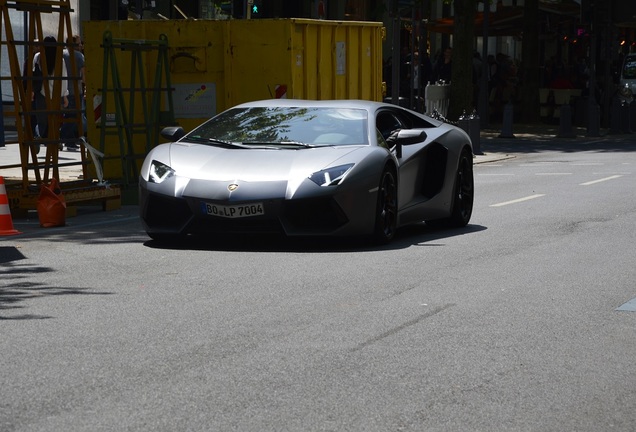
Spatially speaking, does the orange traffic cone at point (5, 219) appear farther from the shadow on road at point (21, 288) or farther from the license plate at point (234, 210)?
the license plate at point (234, 210)

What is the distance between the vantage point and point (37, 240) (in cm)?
1251

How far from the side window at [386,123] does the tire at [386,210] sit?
2.96ft

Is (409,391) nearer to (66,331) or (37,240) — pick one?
(66,331)

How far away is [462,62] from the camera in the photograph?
115ft

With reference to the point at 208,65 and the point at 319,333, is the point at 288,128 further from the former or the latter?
the point at 208,65

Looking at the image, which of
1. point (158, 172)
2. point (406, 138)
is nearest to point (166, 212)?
point (158, 172)

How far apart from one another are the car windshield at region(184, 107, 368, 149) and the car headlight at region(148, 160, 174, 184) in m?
0.70

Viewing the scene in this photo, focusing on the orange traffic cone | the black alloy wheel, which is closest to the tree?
the black alloy wheel

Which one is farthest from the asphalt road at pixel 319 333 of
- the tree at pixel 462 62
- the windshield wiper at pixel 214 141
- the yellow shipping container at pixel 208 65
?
the tree at pixel 462 62

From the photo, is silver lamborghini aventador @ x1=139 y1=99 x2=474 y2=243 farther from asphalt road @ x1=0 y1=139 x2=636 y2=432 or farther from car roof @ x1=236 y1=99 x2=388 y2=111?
asphalt road @ x1=0 y1=139 x2=636 y2=432

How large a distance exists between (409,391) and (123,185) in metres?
10.8

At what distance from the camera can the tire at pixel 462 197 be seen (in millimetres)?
13609

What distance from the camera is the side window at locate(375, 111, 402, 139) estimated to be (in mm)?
12883

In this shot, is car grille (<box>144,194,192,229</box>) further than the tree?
No
